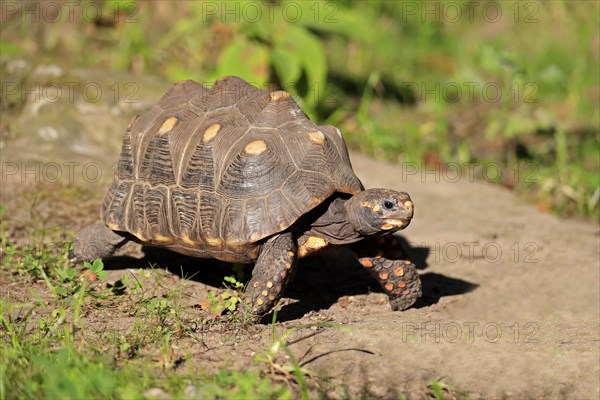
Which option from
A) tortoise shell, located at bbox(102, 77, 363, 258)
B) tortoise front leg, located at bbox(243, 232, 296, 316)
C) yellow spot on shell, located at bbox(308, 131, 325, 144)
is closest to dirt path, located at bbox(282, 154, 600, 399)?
tortoise front leg, located at bbox(243, 232, 296, 316)

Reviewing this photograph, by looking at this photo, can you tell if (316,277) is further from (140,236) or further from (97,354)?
(97,354)

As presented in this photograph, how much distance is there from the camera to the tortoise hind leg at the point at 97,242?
6188 millimetres

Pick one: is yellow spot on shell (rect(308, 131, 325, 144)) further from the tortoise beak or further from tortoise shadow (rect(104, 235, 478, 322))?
tortoise shadow (rect(104, 235, 478, 322))

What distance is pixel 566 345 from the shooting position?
5387 mm

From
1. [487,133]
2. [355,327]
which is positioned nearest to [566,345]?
[355,327]

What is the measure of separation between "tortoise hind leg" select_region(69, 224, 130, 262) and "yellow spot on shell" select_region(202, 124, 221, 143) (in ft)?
3.66

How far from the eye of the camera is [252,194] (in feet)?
17.6

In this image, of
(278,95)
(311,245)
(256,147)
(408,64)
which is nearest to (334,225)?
(311,245)

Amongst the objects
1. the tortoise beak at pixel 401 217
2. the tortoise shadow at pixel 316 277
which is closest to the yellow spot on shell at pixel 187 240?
the tortoise shadow at pixel 316 277

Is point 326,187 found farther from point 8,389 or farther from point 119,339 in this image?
point 8,389

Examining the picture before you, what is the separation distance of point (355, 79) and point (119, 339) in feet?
25.8

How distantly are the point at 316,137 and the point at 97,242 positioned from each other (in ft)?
6.17

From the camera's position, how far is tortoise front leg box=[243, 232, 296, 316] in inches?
205

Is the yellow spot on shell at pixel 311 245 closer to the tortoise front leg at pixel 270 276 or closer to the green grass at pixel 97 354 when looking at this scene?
the tortoise front leg at pixel 270 276
